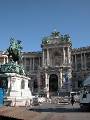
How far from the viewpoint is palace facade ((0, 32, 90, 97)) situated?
268 ft

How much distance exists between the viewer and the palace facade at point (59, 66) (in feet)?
268

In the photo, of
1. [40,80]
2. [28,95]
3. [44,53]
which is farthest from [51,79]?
[28,95]

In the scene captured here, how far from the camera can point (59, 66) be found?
8312 centimetres

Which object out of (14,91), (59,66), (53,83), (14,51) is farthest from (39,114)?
(53,83)

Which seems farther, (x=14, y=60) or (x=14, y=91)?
(x=14, y=60)

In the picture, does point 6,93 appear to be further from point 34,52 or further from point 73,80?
point 34,52

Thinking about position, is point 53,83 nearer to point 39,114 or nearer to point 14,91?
point 14,91

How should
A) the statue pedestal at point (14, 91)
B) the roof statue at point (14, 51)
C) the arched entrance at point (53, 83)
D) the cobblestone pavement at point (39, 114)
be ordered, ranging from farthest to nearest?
the arched entrance at point (53, 83), the roof statue at point (14, 51), the statue pedestal at point (14, 91), the cobblestone pavement at point (39, 114)

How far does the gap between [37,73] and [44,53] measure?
6.76m

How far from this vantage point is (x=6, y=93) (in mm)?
26625


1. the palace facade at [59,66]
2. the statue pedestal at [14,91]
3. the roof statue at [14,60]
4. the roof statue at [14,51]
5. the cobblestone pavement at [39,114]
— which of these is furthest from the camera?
the palace facade at [59,66]

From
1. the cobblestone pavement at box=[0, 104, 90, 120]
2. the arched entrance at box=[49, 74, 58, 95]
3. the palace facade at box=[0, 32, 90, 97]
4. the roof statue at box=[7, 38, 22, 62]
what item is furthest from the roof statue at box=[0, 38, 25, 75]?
the arched entrance at box=[49, 74, 58, 95]

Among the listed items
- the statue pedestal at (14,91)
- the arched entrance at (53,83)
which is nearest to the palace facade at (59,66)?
the arched entrance at (53,83)

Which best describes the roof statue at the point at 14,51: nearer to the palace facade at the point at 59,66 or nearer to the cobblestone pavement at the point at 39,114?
the cobblestone pavement at the point at 39,114
